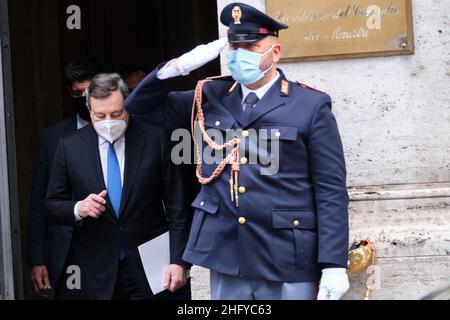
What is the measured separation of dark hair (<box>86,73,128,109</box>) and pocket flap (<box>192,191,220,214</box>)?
93 centimetres

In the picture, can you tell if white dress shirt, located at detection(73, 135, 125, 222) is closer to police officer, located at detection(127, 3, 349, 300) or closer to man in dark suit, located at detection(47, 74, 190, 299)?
man in dark suit, located at detection(47, 74, 190, 299)

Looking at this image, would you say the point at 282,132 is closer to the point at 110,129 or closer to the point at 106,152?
the point at 110,129

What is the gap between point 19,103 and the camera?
9375 millimetres

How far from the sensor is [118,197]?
6512 mm

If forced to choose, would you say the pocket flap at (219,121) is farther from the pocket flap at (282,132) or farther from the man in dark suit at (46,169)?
the man in dark suit at (46,169)

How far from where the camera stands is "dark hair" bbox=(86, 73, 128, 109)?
21.1ft

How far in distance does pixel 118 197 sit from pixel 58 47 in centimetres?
355

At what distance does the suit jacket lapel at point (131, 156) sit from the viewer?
6.48 metres

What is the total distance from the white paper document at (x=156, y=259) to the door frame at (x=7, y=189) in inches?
60.6

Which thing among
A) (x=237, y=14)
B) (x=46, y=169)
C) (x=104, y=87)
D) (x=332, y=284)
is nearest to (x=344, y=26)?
(x=237, y=14)

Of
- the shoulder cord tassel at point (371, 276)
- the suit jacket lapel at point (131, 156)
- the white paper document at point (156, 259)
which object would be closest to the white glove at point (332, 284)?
the shoulder cord tassel at point (371, 276)

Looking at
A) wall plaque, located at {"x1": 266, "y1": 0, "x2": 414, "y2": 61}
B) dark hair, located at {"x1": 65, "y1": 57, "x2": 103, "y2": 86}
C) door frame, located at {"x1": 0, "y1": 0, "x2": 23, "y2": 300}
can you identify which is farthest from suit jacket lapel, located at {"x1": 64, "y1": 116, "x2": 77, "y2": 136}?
wall plaque, located at {"x1": 266, "y1": 0, "x2": 414, "y2": 61}

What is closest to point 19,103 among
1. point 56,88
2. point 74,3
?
point 56,88
